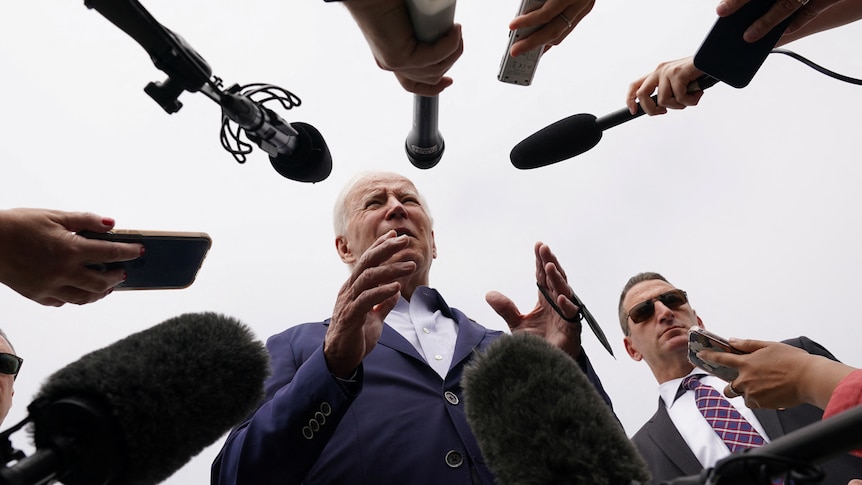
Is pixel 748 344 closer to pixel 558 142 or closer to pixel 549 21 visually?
pixel 558 142

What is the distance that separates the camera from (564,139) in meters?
2.64

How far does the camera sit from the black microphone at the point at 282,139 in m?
1.72

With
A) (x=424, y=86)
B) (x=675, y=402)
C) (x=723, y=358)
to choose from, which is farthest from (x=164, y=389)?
(x=675, y=402)

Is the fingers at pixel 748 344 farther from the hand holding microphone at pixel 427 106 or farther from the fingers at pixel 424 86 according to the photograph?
the fingers at pixel 424 86

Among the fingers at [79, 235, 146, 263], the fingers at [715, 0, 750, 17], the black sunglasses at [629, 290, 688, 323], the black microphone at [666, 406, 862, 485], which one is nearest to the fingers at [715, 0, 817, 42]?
the fingers at [715, 0, 750, 17]

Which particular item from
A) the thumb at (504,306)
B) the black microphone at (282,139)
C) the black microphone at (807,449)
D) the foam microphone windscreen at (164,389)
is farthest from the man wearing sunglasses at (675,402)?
the foam microphone windscreen at (164,389)

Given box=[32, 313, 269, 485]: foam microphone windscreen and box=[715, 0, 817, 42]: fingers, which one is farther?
box=[715, 0, 817, 42]: fingers

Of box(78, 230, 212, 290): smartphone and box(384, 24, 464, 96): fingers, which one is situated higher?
box(384, 24, 464, 96): fingers

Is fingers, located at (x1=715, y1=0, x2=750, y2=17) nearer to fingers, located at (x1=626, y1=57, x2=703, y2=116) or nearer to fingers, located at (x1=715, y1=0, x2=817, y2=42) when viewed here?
fingers, located at (x1=715, y1=0, x2=817, y2=42)

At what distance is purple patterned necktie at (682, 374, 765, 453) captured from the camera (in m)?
3.35

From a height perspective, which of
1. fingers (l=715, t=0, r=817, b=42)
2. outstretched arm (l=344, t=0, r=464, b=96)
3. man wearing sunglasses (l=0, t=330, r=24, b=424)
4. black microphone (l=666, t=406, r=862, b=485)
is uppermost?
outstretched arm (l=344, t=0, r=464, b=96)

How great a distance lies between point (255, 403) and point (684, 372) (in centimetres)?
353

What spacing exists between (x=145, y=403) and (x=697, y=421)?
135 inches

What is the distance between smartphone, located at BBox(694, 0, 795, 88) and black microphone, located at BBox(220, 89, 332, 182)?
56.5 inches
